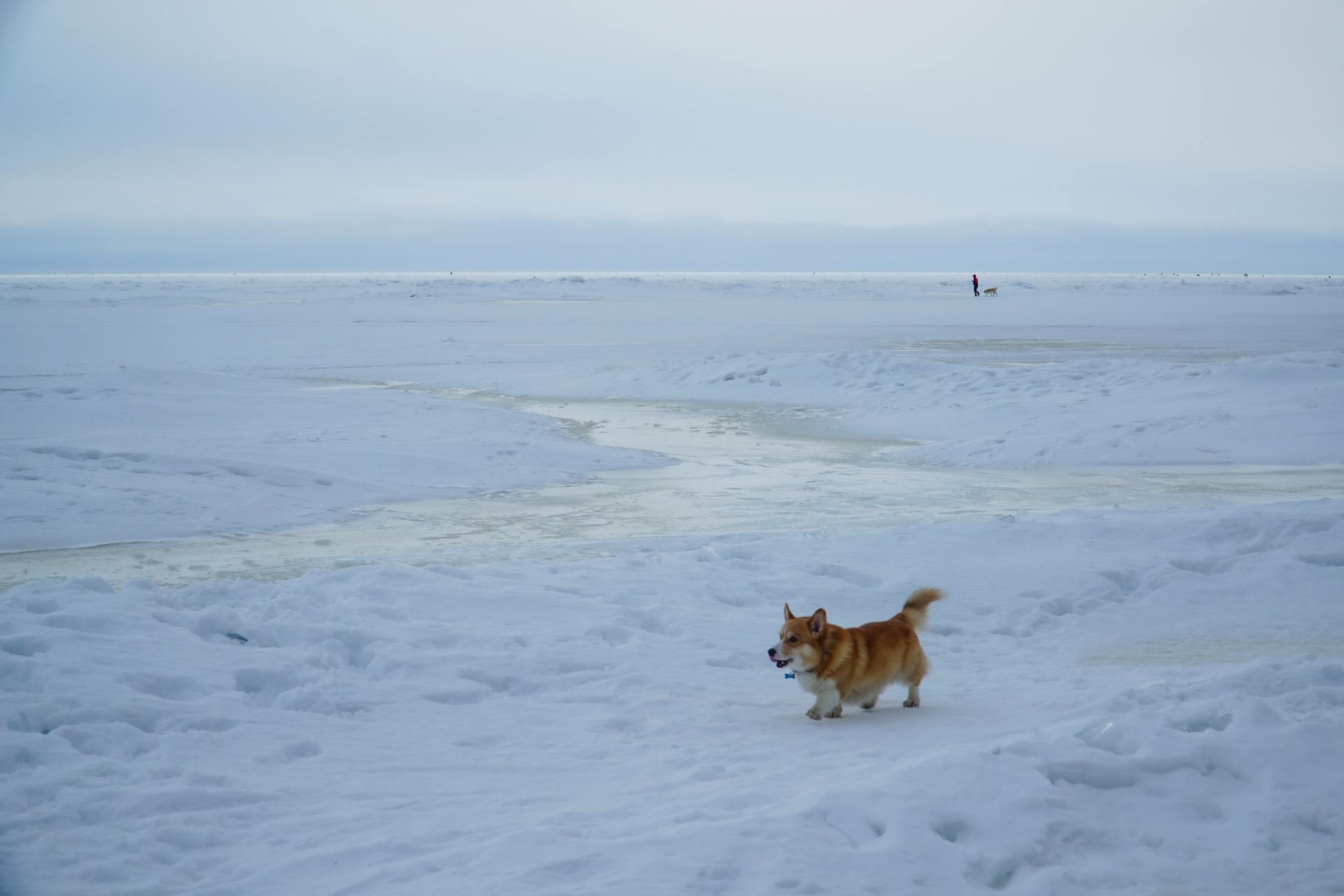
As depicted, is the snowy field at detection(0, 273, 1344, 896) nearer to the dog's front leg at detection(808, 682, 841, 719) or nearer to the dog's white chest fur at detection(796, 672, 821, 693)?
the dog's front leg at detection(808, 682, 841, 719)

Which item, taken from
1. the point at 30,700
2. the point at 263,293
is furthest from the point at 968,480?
the point at 263,293

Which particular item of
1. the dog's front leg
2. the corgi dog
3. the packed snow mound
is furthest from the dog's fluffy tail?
the dog's front leg

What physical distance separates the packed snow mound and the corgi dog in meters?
0.17

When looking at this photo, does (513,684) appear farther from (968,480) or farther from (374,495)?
(968,480)

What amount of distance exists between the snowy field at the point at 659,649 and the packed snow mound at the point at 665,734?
2 cm

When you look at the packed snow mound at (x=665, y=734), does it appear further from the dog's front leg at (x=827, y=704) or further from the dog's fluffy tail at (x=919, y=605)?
the dog's fluffy tail at (x=919, y=605)

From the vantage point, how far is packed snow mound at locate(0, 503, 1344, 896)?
3926 mm

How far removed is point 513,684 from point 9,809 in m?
2.57

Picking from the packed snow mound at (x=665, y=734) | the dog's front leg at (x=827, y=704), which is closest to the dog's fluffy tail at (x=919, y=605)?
the packed snow mound at (x=665, y=734)

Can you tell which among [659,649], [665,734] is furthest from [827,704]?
[659,649]

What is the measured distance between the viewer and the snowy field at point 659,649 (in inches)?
158

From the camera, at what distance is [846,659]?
5555 millimetres

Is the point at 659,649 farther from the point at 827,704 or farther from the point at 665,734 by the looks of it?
the point at 827,704

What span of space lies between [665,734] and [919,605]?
1.66 metres
